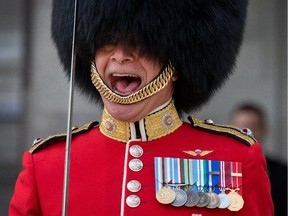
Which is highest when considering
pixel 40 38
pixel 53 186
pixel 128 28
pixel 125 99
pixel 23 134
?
pixel 40 38

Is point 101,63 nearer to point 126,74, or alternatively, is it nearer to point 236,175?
point 126,74

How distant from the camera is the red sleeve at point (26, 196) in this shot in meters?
2.94

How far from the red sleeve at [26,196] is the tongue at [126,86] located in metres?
0.35

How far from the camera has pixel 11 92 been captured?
5664 millimetres

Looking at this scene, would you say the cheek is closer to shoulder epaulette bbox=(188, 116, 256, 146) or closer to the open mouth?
the open mouth

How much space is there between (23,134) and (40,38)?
0.52m

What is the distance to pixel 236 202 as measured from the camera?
2883mm

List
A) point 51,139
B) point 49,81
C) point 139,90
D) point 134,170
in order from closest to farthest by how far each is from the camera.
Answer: point 139,90 < point 134,170 < point 51,139 < point 49,81

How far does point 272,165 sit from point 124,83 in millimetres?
1843

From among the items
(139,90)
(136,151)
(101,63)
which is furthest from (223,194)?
(101,63)

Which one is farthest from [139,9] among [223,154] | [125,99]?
[223,154]

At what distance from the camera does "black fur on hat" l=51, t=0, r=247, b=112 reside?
291 cm

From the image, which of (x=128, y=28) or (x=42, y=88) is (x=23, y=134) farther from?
(x=128, y=28)

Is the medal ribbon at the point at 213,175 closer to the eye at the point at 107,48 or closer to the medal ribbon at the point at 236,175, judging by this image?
the medal ribbon at the point at 236,175
